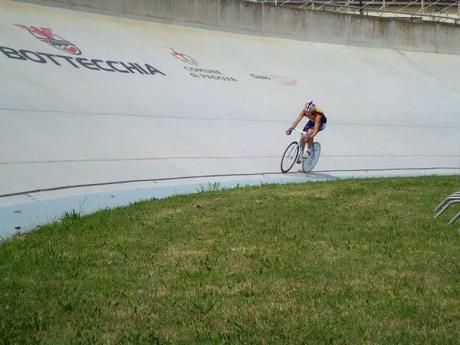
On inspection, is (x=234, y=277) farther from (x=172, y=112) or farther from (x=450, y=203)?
(x=172, y=112)

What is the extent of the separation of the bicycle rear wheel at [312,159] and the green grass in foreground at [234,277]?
4.36 meters

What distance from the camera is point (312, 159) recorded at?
12.3 metres

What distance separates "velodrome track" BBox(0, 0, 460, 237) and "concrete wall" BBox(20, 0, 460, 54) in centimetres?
55

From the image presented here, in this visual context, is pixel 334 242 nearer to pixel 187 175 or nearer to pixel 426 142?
pixel 187 175

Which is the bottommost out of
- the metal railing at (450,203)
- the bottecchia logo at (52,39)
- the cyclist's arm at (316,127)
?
the cyclist's arm at (316,127)

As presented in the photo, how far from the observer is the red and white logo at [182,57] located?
1625 centimetres

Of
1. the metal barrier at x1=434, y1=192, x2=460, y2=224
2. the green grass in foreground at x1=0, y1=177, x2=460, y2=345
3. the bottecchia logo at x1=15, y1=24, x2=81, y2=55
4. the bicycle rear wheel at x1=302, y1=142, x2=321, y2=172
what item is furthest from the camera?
the bottecchia logo at x1=15, y1=24, x2=81, y2=55

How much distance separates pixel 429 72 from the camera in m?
22.5

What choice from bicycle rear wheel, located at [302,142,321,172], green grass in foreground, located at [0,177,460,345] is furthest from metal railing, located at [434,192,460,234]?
bicycle rear wheel, located at [302,142,321,172]

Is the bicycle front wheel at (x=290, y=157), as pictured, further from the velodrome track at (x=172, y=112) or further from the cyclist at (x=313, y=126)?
the velodrome track at (x=172, y=112)

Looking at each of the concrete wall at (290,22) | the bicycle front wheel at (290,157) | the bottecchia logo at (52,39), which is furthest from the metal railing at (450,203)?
the concrete wall at (290,22)

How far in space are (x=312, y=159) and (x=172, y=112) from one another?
292 centimetres

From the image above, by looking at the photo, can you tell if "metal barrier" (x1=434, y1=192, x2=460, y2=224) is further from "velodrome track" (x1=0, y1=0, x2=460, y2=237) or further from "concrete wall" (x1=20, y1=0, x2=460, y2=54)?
"concrete wall" (x1=20, y1=0, x2=460, y2=54)

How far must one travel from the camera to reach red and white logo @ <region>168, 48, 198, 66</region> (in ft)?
53.3
